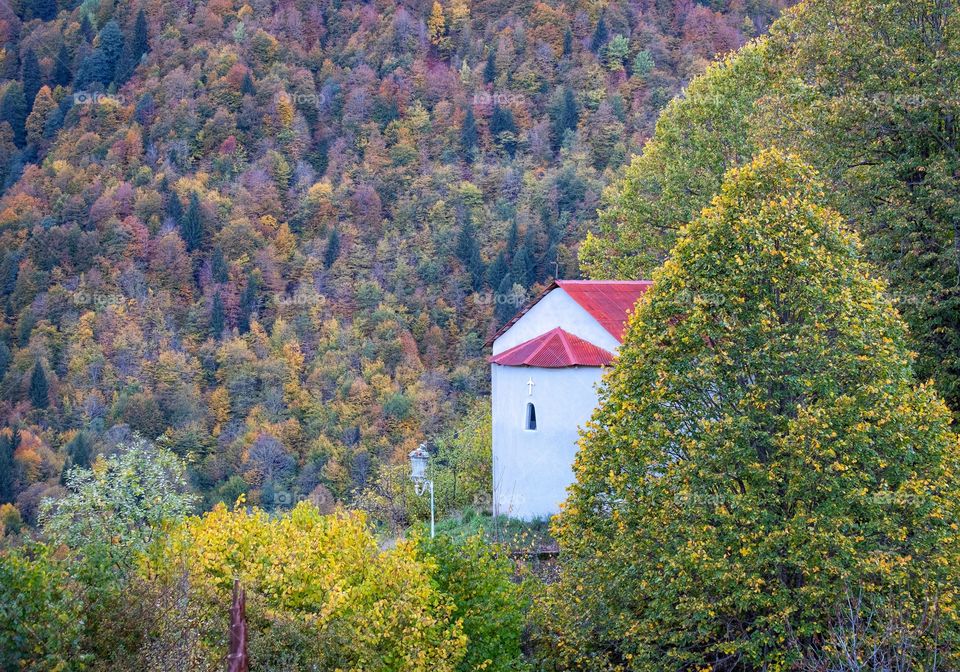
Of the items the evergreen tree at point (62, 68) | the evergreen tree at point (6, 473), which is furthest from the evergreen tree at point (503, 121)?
the evergreen tree at point (62, 68)

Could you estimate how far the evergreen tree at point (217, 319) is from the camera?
107 meters

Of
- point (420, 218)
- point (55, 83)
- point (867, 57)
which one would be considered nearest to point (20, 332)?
point (420, 218)

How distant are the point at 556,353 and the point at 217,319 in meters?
83.5

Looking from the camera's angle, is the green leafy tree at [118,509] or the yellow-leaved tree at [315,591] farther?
the green leafy tree at [118,509]

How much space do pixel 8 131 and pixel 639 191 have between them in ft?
498

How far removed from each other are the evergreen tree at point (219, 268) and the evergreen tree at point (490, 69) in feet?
152

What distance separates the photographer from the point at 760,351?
17.2 metres

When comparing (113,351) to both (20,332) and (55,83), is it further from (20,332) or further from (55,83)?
(55,83)

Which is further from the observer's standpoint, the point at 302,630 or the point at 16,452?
the point at 16,452

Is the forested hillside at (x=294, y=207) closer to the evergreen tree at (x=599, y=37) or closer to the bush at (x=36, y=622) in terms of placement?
the evergreen tree at (x=599, y=37)

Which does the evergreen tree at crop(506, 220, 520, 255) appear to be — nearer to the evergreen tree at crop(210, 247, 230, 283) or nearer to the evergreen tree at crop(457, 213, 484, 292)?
the evergreen tree at crop(457, 213, 484, 292)

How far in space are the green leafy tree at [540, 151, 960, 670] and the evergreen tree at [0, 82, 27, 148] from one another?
554 feet

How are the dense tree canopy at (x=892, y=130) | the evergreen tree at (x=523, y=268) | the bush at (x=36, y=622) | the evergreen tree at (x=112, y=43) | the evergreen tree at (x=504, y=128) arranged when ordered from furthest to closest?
the evergreen tree at (x=112, y=43), the evergreen tree at (x=504, y=128), the evergreen tree at (x=523, y=268), the dense tree canopy at (x=892, y=130), the bush at (x=36, y=622)

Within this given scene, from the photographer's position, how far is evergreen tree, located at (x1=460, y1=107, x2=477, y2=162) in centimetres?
12429
